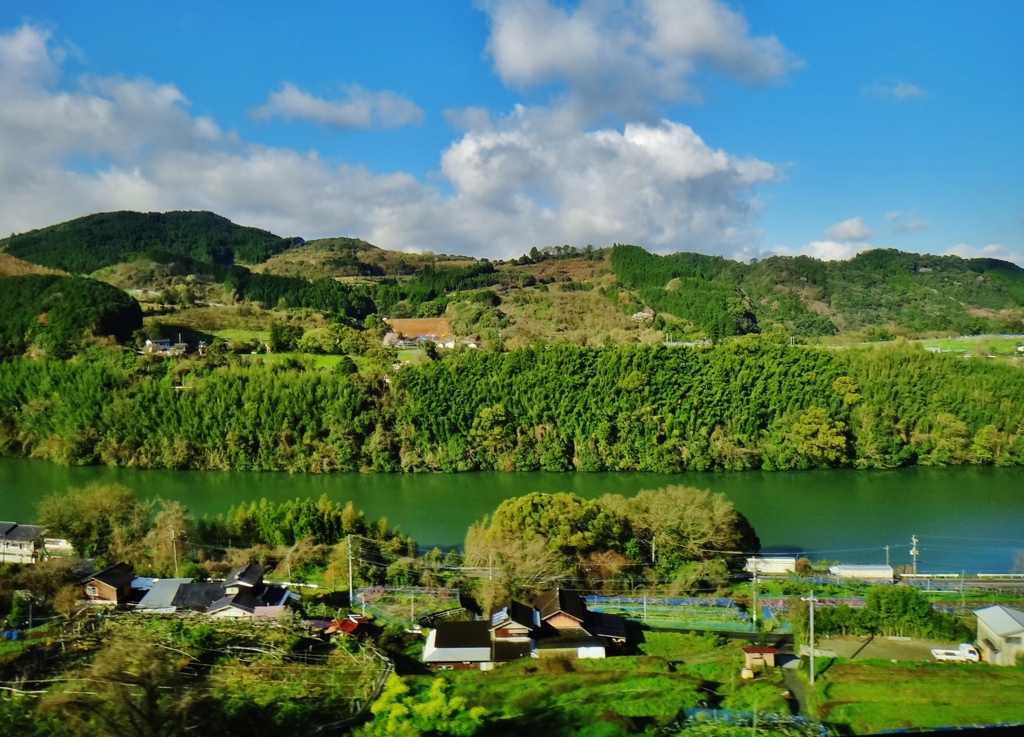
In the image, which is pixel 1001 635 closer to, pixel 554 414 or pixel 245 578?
pixel 245 578

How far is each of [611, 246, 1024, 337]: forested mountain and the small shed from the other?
2970 cm

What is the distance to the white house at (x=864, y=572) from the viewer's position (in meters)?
11.9

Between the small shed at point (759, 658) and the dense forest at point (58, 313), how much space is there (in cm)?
2720

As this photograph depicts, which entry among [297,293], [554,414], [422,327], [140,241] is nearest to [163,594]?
[554,414]

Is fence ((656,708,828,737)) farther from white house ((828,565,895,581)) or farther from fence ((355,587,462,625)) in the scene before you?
white house ((828,565,895,581))

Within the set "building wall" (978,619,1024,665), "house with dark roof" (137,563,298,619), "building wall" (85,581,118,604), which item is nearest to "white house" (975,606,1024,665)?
"building wall" (978,619,1024,665)

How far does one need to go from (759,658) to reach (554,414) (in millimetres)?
14496

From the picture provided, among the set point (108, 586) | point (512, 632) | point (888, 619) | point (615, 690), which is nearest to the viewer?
point (615, 690)

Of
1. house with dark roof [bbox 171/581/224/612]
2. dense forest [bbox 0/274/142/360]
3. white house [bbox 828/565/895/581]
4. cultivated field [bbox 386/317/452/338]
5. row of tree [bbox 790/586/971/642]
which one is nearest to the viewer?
house with dark roof [bbox 171/581/224/612]

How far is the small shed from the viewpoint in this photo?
8.62 meters

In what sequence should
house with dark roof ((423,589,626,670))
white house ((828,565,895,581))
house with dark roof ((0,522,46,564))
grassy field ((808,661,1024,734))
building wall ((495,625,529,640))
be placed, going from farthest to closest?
house with dark roof ((0,522,46,564)) → white house ((828,565,895,581)) → building wall ((495,625,529,640)) → house with dark roof ((423,589,626,670)) → grassy field ((808,661,1024,734))

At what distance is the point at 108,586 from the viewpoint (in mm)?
10094

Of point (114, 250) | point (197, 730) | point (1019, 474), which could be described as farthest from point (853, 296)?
point (114, 250)

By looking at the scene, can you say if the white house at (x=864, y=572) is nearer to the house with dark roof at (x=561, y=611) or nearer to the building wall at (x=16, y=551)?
the house with dark roof at (x=561, y=611)
